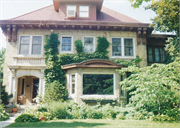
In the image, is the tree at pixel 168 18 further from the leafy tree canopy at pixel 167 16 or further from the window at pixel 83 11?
the window at pixel 83 11

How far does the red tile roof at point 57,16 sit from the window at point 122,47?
7.18ft

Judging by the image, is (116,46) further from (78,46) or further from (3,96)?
(3,96)

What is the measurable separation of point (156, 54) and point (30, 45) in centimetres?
1170

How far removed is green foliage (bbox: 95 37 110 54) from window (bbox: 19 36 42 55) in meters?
4.96

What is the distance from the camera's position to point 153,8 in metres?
14.0

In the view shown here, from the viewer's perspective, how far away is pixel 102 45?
46.4 ft

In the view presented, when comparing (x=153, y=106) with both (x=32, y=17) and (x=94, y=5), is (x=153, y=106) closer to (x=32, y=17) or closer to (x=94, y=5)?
(x=94, y=5)

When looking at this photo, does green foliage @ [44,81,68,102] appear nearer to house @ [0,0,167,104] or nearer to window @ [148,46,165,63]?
house @ [0,0,167,104]

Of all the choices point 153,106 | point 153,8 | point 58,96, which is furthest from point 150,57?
point 58,96

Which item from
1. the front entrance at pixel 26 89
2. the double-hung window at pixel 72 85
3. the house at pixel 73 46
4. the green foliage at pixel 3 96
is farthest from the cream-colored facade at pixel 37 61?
the green foliage at pixel 3 96

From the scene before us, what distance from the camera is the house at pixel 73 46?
12.6 metres

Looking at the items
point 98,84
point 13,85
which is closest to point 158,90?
point 98,84

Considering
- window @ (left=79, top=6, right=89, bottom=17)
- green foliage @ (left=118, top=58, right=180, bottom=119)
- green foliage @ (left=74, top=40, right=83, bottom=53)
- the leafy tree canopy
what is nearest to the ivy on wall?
green foliage @ (left=74, top=40, right=83, bottom=53)

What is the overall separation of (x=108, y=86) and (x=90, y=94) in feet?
4.98
